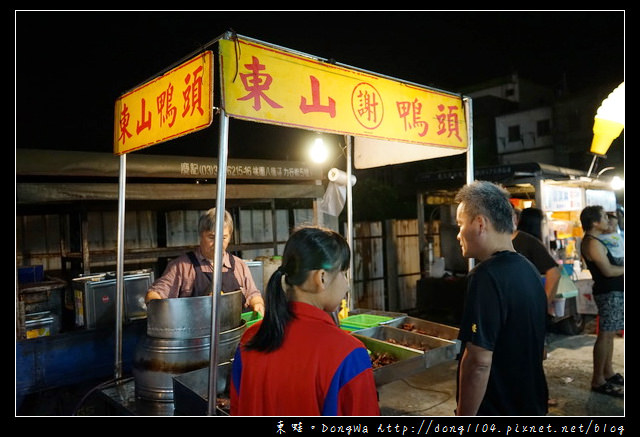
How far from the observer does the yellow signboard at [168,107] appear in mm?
2543

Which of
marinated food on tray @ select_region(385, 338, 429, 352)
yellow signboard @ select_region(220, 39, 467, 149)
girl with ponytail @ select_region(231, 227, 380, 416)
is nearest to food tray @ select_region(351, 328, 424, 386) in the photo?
marinated food on tray @ select_region(385, 338, 429, 352)

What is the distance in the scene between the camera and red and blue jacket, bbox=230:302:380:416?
4.90 ft

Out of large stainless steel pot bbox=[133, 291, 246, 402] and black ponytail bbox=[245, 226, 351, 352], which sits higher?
black ponytail bbox=[245, 226, 351, 352]

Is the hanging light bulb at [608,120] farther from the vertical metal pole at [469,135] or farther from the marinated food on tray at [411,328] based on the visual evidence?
the marinated food on tray at [411,328]

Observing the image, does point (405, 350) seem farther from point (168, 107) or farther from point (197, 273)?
point (168, 107)

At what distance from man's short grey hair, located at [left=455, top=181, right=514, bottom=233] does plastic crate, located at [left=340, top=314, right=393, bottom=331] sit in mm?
2040

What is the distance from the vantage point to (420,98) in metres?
3.75

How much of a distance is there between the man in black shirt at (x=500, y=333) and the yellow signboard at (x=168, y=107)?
168 cm

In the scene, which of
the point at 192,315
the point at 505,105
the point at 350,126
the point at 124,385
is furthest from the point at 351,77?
the point at 505,105

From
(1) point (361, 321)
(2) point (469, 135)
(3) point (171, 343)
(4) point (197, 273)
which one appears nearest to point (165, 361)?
(3) point (171, 343)

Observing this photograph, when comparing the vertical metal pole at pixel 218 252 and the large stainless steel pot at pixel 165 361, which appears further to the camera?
the large stainless steel pot at pixel 165 361

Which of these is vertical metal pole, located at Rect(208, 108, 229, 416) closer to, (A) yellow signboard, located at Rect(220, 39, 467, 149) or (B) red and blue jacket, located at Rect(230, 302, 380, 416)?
(A) yellow signboard, located at Rect(220, 39, 467, 149)

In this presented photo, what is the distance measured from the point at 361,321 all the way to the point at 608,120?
184 inches

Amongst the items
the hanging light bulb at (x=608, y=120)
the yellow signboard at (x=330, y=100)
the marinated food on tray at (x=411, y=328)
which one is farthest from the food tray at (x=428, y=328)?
the hanging light bulb at (x=608, y=120)
